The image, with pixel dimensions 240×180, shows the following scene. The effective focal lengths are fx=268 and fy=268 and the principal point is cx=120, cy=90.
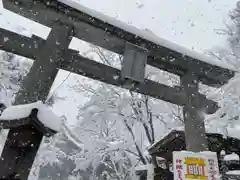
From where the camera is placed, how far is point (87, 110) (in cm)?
1509

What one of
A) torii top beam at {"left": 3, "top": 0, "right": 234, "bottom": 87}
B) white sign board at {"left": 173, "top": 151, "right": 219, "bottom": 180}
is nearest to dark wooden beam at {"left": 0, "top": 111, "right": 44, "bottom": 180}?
torii top beam at {"left": 3, "top": 0, "right": 234, "bottom": 87}

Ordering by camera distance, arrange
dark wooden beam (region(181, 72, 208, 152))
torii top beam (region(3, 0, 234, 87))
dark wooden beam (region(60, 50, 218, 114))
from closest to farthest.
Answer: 1. torii top beam (region(3, 0, 234, 87))
2. dark wooden beam (region(60, 50, 218, 114))
3. dark wooden beam (region(181, 72, 208, 152))

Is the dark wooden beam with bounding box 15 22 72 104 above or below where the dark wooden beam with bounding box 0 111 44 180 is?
above

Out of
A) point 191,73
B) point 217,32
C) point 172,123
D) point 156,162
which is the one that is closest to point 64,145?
point 172,123

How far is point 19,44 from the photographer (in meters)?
4.79

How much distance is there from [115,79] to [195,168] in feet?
7.63

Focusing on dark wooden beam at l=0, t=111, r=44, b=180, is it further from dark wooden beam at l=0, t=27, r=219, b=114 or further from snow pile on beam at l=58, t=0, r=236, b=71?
snow pile on beam at l=58, t=0, r=236, b=71

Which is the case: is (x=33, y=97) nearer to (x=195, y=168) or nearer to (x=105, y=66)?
(x=105, y=66)

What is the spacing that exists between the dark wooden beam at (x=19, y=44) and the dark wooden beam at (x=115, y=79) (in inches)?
23.1

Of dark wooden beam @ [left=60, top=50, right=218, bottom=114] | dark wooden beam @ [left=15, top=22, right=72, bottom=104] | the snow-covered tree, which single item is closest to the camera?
dark wooden beam @ [left=15, top=22, right=72, bottom=104]

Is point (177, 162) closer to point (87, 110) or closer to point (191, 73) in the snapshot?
point (191, 73)

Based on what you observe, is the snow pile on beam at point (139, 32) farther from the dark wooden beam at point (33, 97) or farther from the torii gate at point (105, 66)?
the dark wooden beam at point (33, 97)

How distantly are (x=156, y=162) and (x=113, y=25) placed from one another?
16.8 ft

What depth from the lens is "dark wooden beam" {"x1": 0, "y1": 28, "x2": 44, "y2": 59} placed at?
469 centimetres
